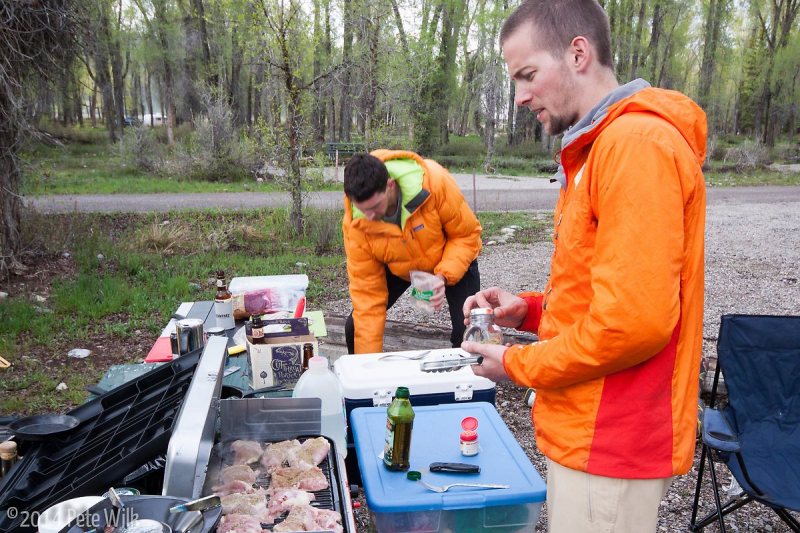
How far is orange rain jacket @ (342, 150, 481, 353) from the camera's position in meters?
3.54

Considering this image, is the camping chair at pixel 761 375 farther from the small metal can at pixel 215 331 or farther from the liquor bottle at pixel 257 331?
the small metal can at pixel 215 331

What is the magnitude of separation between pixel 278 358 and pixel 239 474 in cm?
89

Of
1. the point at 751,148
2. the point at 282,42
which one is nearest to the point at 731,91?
the point at 751,148

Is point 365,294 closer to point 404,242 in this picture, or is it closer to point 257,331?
point 404,242

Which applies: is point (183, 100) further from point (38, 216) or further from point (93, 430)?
point (93, 430)

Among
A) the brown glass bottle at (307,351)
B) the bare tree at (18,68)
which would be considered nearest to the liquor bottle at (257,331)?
Result: the brown glass bottle at (307,351)

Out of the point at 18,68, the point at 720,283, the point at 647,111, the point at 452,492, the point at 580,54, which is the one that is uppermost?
the point at 18,68

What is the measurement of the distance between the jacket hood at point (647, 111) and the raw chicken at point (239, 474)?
4.53ft

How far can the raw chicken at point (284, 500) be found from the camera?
1.72 m

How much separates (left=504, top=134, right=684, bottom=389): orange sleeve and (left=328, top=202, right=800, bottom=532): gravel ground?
84.3 inches

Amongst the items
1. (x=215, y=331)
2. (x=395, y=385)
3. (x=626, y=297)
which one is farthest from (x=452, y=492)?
→ (x=215, y=331)

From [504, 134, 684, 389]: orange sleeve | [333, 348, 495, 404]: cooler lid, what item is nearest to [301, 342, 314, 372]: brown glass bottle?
[333, 348, 495, 404]: cooler lid

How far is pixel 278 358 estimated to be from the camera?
2.72 m

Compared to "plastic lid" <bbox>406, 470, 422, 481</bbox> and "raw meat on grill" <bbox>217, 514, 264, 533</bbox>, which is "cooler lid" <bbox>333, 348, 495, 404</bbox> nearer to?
"plastic lid" <bbox>406, 470, 422, 481</bbox>
